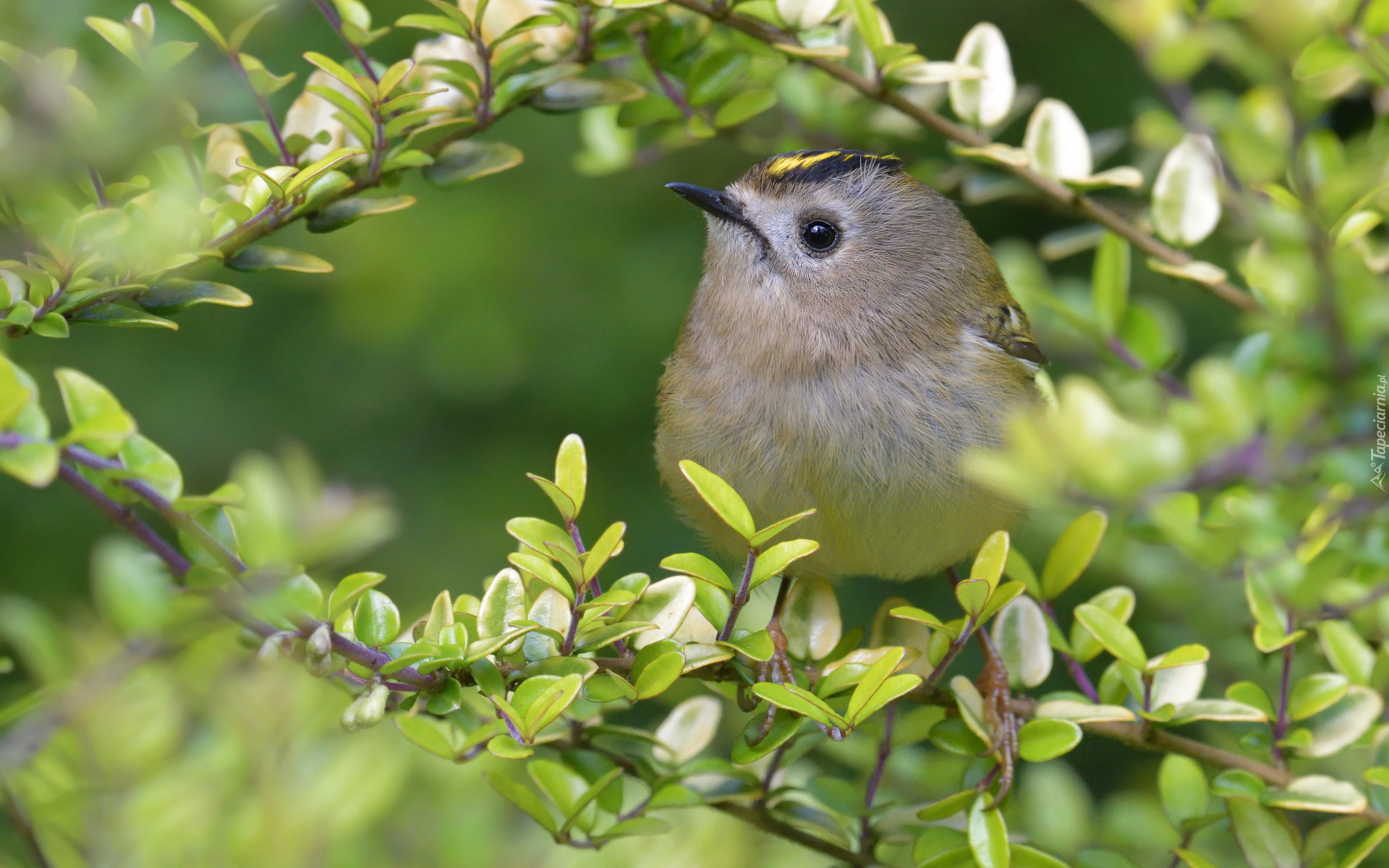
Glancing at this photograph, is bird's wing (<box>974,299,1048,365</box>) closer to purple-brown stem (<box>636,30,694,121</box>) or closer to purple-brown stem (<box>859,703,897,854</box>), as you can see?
purple-brown stem (<box>636,30,694,121</box>)

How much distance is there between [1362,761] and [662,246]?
1.79m

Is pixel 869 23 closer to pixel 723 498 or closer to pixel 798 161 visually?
pixel 798 161

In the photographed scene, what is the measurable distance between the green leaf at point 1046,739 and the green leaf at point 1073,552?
0.72 feet

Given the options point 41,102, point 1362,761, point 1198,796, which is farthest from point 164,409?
point 1362,761

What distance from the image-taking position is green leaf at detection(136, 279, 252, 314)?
114 centimetres

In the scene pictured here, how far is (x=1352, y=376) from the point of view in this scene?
1.12 metres

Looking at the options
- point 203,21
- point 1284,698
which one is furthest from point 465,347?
point 1284,698

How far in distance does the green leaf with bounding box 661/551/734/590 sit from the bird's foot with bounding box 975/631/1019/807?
0.40 m

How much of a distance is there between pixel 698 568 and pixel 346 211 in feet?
1.89

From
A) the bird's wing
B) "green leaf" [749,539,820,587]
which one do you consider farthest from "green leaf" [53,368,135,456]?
the bird's wing

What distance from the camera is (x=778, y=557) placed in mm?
1154

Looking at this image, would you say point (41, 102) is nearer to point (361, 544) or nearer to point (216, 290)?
point (216, 290)

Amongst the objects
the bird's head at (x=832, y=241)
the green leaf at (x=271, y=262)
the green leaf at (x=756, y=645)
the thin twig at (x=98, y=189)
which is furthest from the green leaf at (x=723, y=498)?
the bird's head at (x=832, y=241)
